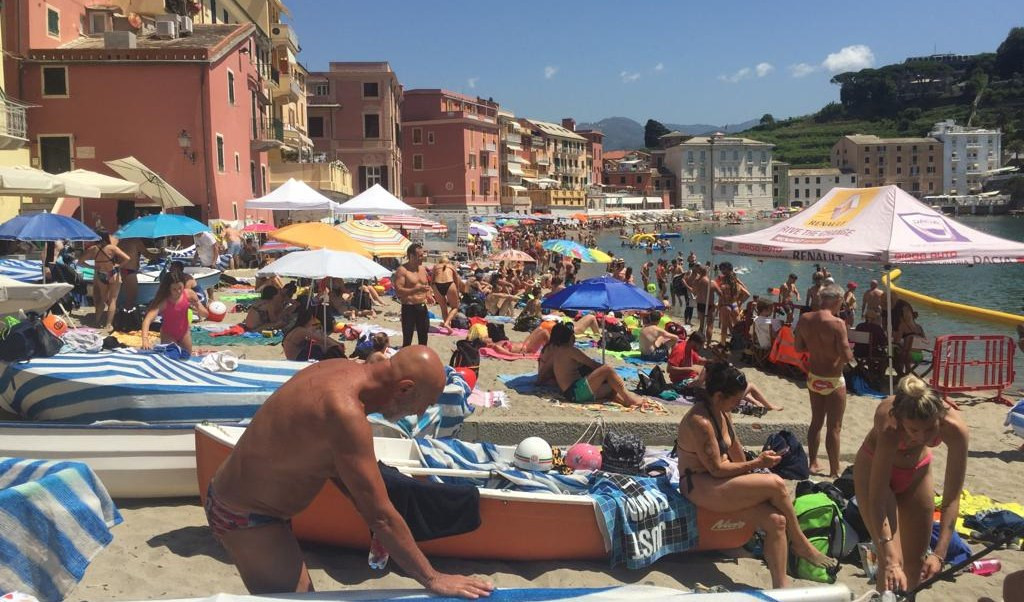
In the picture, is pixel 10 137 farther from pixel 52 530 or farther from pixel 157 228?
pixel 52 530

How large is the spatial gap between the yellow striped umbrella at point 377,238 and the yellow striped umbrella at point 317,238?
80.7 inches

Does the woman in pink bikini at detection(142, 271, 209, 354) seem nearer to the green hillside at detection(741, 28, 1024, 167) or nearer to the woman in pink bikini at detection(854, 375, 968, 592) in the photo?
the woman in pink bikini at detection(854, 375, 968, 592)

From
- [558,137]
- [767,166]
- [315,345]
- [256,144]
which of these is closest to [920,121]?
[767,166]

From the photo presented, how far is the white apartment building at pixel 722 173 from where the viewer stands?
12100 cm

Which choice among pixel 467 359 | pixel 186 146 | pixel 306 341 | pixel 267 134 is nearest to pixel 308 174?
pixel 267 134

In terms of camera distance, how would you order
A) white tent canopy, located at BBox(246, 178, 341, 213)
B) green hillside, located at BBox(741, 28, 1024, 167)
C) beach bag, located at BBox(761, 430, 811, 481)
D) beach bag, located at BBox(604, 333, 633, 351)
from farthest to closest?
green hillside, located at BBox(741, 28, 1024, 167) → white tent canopy, located at BBox(246, 178, 341, 213) → beach bag, located at BBox(604, 333, 633, 351) → beach bag, located at BBox(761, 430, 811, 481)

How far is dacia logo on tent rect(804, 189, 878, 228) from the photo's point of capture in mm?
9055

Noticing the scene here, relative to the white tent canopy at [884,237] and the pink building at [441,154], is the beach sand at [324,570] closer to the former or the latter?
the white tent canopy at [884,237]

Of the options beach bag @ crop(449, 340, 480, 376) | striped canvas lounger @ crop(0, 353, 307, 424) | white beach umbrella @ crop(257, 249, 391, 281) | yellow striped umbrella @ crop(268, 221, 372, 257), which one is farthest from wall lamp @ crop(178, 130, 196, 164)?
striped canvas lounger @ crop(0, 353, 307, 424)

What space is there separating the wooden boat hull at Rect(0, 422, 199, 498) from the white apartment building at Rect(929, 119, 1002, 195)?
145728 mm

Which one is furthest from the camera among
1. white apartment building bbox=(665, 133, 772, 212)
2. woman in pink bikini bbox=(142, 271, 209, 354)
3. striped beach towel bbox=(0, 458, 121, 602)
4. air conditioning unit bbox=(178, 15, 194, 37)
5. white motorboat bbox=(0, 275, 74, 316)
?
white apartment building bbox=(665, 133, 772, 212)

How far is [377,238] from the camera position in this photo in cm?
1469

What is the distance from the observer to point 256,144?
96.9ft

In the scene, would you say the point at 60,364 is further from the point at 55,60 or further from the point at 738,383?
the point at 55,60
